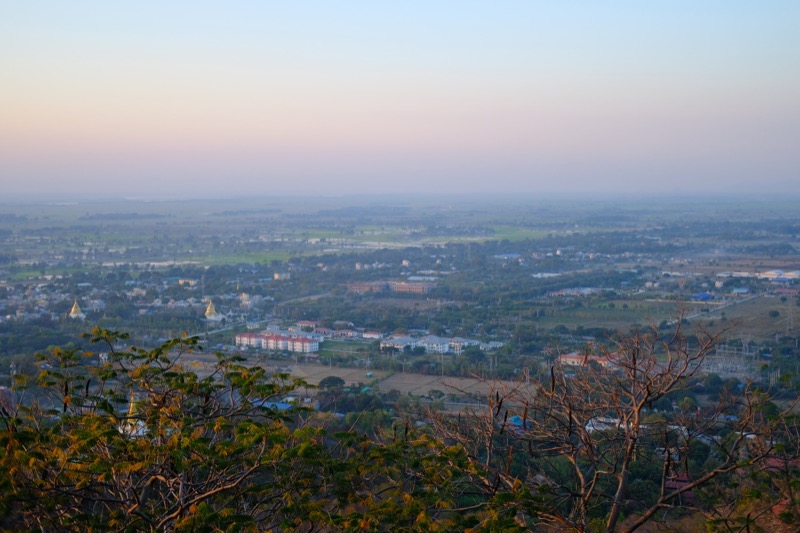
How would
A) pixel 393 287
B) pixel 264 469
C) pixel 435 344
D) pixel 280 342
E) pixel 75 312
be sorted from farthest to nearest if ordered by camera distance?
pixel 393 287 < pixel 75 312 < pixel 435 344 < pixel 280 342 < pixel 264 469

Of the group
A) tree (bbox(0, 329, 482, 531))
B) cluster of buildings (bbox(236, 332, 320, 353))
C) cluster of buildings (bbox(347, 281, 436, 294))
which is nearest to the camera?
tree (bbox(0, 329, 482, 531))

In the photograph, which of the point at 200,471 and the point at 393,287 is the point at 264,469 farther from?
the point at 393,287

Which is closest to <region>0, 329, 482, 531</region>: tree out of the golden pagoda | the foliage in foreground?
the foliage in foreground

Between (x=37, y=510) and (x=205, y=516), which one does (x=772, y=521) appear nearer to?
(x=205, y=516)

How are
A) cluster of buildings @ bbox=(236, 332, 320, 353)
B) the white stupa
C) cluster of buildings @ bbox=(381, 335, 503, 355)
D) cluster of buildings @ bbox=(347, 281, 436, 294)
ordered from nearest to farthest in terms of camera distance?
cluster of buildings @ bbox=(236, 332, 320, 353)
cluster of buildings @ bbox=(381, 335, 503, 355)
the white stupa
cluster of buildings @ bbox=(347, 281, 436, 294)

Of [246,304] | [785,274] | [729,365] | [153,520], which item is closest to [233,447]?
[153,520]

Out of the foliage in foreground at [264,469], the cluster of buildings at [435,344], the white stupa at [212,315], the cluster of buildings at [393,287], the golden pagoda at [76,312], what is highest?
the foliage in foreground at [264,469]

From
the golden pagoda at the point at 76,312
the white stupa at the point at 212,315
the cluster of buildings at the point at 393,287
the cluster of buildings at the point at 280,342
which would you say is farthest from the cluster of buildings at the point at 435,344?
the cluster of buildings at the point at 393,287

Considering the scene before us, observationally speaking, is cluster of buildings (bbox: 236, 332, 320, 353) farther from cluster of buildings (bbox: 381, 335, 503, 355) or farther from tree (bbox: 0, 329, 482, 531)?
tree (bbox: 0, 329, 482, 531)

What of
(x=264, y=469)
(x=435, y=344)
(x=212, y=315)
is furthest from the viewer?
(x=212, y=315)

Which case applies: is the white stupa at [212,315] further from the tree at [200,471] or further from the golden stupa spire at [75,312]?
the tree at [200,471]

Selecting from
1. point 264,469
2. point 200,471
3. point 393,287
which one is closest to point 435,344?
point 393,287
